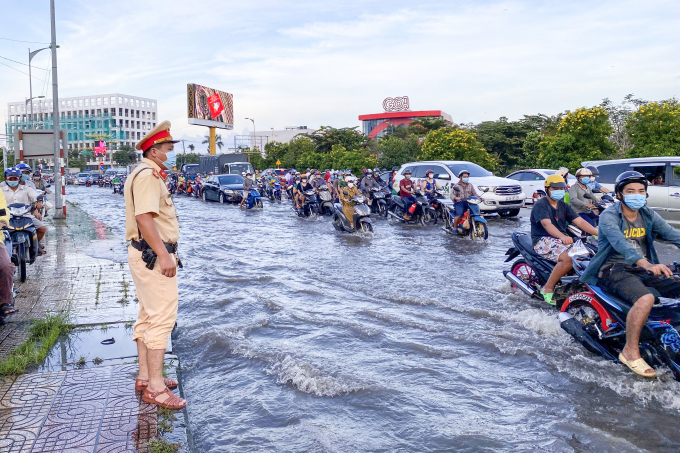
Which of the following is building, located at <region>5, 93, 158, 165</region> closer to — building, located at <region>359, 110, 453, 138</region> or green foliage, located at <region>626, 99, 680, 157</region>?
building, located at <region>359, 110, 453, 138</region>

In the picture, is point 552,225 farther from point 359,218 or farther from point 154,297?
point 359,218

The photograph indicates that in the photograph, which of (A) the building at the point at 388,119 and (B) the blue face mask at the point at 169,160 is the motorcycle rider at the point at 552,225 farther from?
(A) the building at the point at 388,119

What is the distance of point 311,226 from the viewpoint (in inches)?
659

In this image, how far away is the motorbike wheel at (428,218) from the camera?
16031 millimetres

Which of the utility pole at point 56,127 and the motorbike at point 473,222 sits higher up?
the utility pole at point 56,127

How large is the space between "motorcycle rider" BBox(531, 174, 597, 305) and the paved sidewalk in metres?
4.22

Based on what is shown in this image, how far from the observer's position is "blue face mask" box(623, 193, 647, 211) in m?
4.68

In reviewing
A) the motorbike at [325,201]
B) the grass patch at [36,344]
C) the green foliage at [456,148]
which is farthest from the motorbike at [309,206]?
the grass patch at [36,344]

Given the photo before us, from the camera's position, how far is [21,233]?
7719mm

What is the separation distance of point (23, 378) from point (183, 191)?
3535 centimetres

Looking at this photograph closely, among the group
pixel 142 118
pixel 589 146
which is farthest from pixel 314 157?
pixel 142 118

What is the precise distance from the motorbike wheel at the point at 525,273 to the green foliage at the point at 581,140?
18514mm

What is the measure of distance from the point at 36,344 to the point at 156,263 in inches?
85.5

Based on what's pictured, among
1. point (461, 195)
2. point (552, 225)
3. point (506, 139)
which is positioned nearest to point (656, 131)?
point (461, 195)
